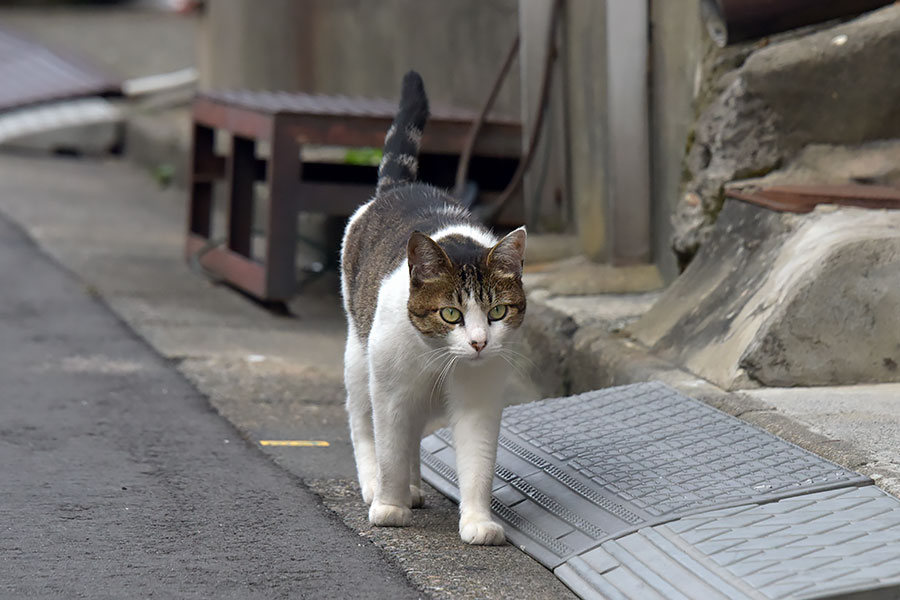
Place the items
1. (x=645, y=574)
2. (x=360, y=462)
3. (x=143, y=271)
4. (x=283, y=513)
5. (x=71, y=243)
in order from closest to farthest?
(x=645, y=574)
(x=283, y=513)
(x=360, y=462)
(x=143, y=271)
(x=71, y=243)

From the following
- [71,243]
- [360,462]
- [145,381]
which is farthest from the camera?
[71,243]

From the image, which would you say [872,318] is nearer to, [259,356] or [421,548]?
[421,548]

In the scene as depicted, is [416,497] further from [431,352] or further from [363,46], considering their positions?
[363,46]

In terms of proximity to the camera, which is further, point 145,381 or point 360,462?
point 145,381

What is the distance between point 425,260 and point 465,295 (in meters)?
0.14

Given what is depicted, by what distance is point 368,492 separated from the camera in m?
3.86

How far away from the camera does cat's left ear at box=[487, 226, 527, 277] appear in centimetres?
342

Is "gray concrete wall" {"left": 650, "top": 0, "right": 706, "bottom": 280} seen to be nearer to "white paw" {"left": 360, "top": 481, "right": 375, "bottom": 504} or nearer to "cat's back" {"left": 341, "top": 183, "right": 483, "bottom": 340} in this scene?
"cat's back" {"left": 341, "top": 183, "right": 483, "bottom": 340}

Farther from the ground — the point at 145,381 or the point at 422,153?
the point at 422,153

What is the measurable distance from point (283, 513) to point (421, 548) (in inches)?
18.7

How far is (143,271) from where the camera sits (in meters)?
7.51

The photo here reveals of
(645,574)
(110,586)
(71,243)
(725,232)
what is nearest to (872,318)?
(725,232)

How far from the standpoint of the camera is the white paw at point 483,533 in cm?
348

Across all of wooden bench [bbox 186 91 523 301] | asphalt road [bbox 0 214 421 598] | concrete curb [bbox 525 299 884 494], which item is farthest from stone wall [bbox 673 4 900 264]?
asphalt road [bbox 0 214 421 598]
